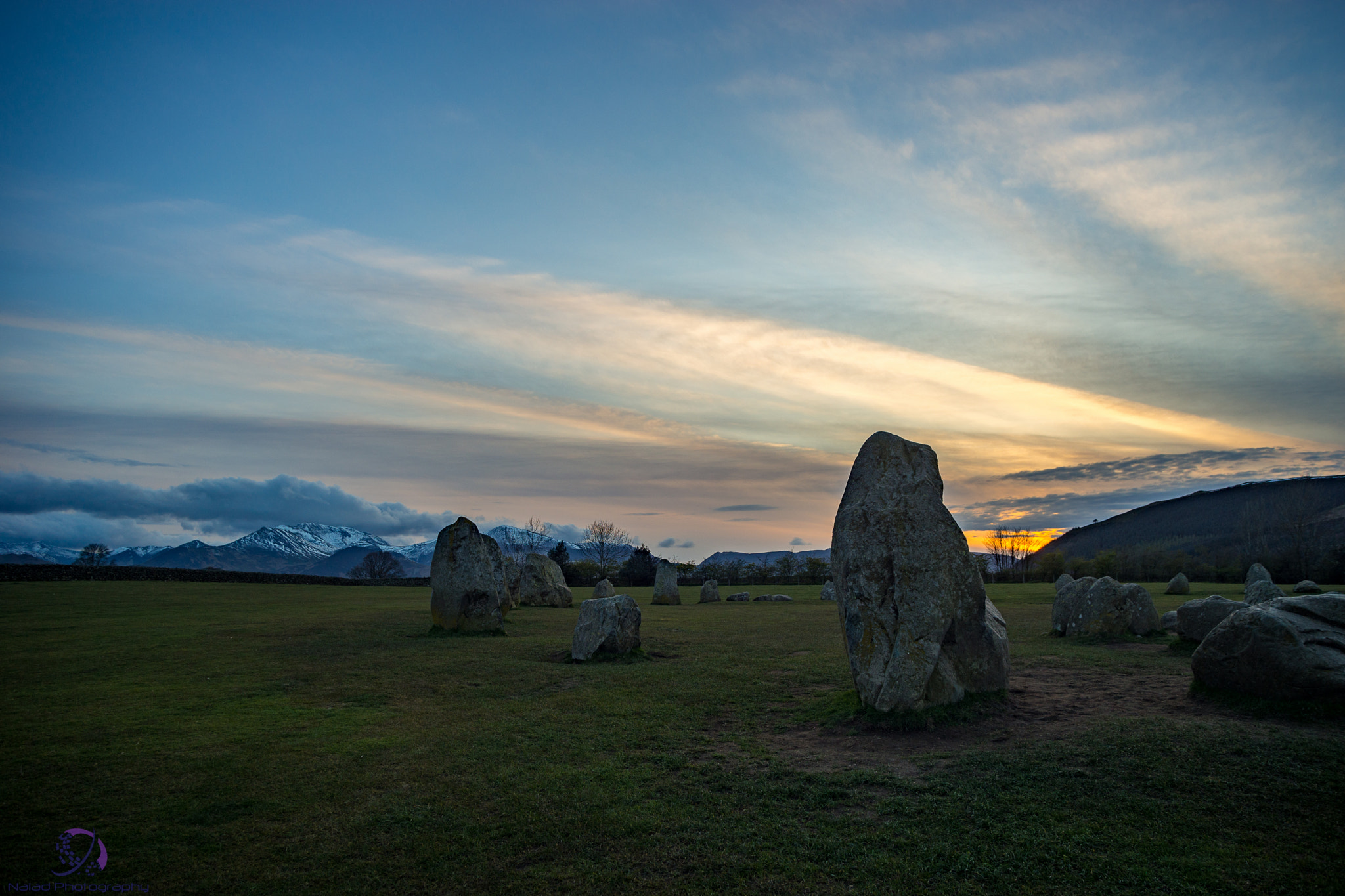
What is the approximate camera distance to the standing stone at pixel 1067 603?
18.2 metres

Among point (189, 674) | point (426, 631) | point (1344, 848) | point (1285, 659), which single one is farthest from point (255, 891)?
point (426, 631)

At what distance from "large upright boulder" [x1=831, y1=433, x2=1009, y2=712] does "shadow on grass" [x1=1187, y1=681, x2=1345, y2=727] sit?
2594 mm

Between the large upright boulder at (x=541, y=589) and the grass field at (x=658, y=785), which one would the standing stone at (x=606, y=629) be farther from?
Answer: the large upright boulder at (x=541, y=589)

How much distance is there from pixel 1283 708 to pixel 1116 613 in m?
10.8

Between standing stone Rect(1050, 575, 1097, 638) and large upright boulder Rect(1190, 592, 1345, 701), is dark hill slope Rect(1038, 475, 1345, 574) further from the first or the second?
large upright boulder Rect(1190, 592, 1345, 701)

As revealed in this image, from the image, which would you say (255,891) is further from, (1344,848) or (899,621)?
(1344,848)

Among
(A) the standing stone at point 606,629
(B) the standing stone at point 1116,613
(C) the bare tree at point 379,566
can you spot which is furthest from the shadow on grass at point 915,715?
(C) the bare tree at point 379,566

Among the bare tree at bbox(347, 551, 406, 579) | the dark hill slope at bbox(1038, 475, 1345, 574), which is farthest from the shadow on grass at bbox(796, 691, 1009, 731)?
the bare tree at bbox(347, 551, 406, 579)

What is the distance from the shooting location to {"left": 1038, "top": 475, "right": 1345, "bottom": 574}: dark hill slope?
68.7 metres

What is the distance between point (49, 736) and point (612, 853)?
331 inches

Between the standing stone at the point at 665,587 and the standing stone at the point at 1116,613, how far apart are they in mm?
20581

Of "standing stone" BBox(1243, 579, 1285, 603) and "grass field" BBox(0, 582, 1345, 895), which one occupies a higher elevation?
"standing stone" BBox(1243, 579, 1285, 603)

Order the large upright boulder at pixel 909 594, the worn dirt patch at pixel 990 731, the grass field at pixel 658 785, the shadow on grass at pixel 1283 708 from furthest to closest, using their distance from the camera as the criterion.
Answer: the large upright boulder at pixel 909 594
the worn dirt patch at pixel 990 731
the shadow on grass at pixel 1283 708
the grass field at pixel 658 785

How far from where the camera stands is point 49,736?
8812 millimetres
